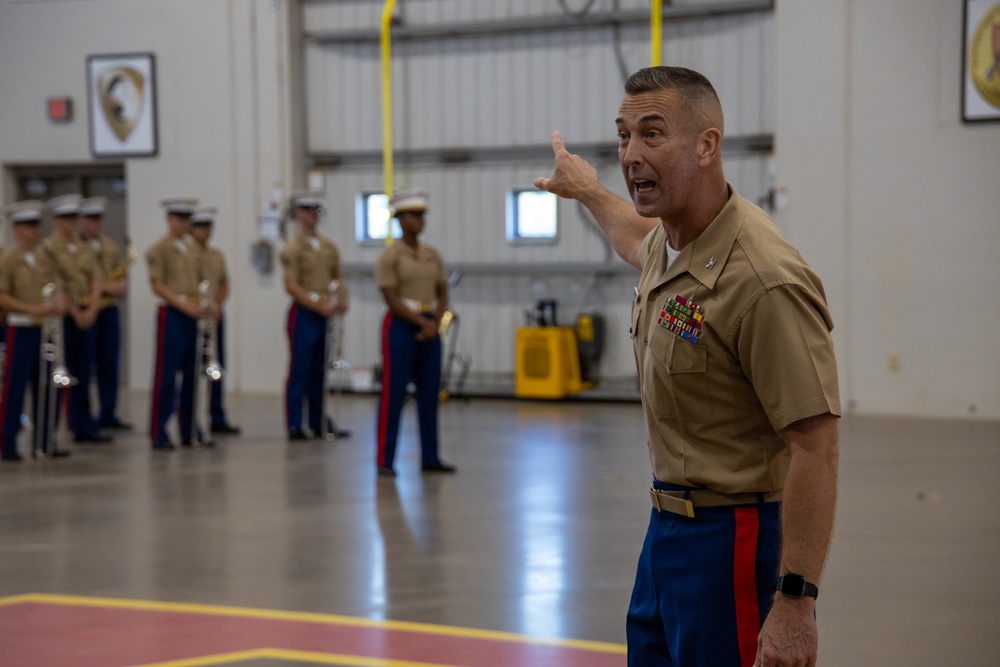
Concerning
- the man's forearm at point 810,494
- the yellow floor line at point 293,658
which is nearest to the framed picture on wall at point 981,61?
the yellow floor line at point 293,658

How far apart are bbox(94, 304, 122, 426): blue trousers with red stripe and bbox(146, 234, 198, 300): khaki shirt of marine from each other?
130 cm

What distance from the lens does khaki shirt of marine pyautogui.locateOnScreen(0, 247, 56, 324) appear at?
8.52 m

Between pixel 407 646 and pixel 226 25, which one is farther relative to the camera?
pixel 226 25

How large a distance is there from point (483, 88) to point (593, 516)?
6959mm

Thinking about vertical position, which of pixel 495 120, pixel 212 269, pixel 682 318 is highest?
pixel 495 120

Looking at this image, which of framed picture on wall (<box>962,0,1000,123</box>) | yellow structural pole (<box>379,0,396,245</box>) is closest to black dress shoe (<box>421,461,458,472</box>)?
yellow structural pole (<box>379,0,396,245</box>)

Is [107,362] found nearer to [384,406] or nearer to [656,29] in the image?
[384,406]

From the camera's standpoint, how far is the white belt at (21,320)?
868cm

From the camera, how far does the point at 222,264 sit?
9.94 m

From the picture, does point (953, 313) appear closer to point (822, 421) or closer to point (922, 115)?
point (922, 115)

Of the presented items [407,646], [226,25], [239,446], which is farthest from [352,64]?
[407,646]

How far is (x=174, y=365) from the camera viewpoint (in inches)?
364

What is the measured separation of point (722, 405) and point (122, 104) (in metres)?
12.4

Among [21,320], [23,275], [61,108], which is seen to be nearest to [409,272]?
[23,275]
